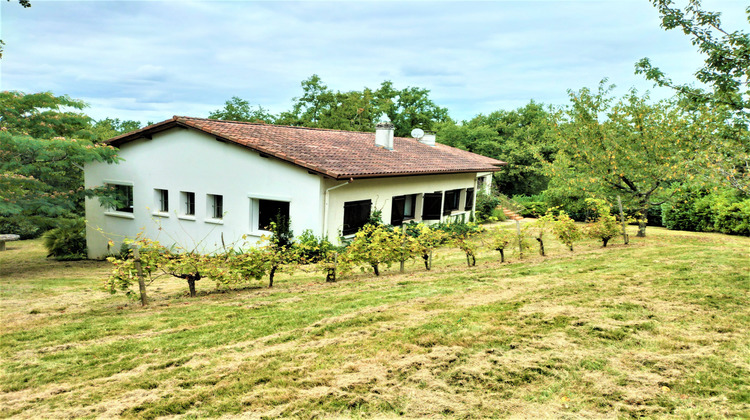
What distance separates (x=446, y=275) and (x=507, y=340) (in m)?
4.61

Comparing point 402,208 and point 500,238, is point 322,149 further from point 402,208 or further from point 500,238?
point 500,238

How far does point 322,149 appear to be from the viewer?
14859mm

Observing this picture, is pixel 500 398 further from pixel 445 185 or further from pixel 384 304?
pixel 445 185

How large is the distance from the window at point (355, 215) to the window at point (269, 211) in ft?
6.37

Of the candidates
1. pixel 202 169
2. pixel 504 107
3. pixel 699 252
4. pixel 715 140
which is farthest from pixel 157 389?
pixel 504 107

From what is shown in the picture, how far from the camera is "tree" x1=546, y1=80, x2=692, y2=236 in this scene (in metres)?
14.6

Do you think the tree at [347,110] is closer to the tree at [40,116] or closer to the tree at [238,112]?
the tree at [238,112]

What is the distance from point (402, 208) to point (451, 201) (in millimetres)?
4816

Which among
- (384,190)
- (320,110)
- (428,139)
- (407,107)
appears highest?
(407,107)

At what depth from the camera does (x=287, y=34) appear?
18.0 metres

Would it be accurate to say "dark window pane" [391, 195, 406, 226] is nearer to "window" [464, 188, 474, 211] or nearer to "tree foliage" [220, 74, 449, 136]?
"window" [464, 188, 474, 211]

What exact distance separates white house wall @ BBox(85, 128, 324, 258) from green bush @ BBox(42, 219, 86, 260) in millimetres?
393

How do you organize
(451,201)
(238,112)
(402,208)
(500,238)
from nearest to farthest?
(500,238) → (402,208) → (451,201) → (238,112)

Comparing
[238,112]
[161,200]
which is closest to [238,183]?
[161,200]
